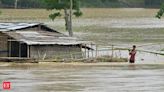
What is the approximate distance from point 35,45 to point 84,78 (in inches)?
342

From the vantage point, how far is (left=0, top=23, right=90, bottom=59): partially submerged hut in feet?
130

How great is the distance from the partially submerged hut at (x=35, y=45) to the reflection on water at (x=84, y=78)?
75.4 inches

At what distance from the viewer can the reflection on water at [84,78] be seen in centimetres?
2758

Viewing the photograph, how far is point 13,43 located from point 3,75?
27.2 feet

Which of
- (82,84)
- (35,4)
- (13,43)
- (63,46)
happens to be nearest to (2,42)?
(13,43)

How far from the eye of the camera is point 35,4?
420 feet

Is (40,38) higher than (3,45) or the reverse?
higher

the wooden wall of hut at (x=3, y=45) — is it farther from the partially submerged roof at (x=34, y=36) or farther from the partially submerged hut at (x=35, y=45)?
the partially submerged roof at (x=34, y=36)

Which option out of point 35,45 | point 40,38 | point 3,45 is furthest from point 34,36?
point 3,45

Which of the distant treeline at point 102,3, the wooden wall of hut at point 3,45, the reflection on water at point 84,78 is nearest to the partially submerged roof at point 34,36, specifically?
the wooden wall of hut at point 3,45

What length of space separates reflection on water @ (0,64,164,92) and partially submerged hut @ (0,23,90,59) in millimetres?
1916

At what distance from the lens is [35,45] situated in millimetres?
39531

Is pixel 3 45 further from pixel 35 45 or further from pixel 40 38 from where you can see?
pixel 35 45

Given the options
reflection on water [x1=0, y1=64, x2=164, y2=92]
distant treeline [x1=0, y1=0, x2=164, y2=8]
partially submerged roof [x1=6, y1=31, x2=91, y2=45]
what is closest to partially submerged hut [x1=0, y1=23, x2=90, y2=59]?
partially submerged roof [x1=6, y1=31, x2=91, y2=45]
